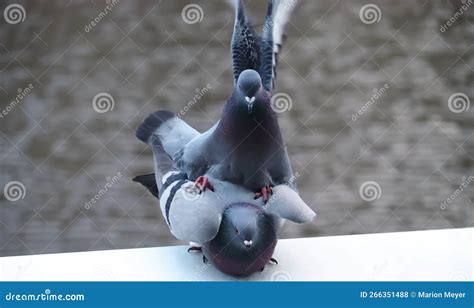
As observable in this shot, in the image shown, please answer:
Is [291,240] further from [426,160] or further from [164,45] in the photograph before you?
[164,45]

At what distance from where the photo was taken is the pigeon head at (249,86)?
150 cm

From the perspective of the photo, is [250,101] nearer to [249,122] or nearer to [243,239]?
[249,122]

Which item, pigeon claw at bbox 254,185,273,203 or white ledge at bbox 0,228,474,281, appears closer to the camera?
pigeon claw at bbox 254,185,273,203

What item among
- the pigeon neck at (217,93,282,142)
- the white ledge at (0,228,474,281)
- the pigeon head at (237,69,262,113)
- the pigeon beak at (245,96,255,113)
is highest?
the pigeon head at (237,69,262,113)

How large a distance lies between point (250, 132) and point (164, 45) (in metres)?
0.65

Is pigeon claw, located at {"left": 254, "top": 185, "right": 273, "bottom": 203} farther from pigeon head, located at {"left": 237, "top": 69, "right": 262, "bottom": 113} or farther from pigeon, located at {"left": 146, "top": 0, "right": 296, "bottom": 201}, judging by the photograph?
pigeon head, located at {"left": 237, "top": 69, "right": 262, "bottom": 113}

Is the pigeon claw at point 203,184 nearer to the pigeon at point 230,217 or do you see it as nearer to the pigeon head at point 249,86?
the pigeon at point 230,217

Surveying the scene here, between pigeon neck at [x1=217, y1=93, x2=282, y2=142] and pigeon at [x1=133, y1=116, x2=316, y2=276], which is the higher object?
pigeon neck at [x1=217, y1=93, x2=282, y2=142]

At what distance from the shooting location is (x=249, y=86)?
150 cm

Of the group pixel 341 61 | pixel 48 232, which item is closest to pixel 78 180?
pixel 48 232

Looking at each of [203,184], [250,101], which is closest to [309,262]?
[203,184]

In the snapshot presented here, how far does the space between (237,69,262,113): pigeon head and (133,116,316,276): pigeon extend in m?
0.24

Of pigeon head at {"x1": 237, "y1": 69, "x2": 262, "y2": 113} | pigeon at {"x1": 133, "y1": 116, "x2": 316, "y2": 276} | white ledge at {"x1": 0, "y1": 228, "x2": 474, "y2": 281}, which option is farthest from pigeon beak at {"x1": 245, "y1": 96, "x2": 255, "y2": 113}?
white ledge at {"x1": 0, "y1": 228, "x2": 474, "y2": 281}

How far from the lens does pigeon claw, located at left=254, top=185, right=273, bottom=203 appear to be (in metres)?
1.57
